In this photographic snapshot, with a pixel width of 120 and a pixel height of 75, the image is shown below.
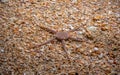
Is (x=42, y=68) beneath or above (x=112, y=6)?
beneath

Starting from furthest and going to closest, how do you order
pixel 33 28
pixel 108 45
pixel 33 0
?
1. pixel 33 0
2. pixel 33 28
3. pixel 108 45

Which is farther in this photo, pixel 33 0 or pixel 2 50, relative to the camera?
pixel 33 0

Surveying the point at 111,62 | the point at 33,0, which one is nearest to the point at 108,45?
the point at 111,62

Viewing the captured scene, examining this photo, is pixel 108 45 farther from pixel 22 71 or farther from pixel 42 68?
pixel 22 71

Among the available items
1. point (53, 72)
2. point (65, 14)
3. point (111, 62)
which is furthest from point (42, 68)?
point (65, 14)

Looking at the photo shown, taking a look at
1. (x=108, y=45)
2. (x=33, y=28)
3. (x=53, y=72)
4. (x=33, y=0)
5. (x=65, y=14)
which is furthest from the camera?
(x=33, y=0)

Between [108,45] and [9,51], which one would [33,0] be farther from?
[108,45]

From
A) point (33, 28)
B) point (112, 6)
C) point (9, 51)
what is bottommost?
point (9, 51)
